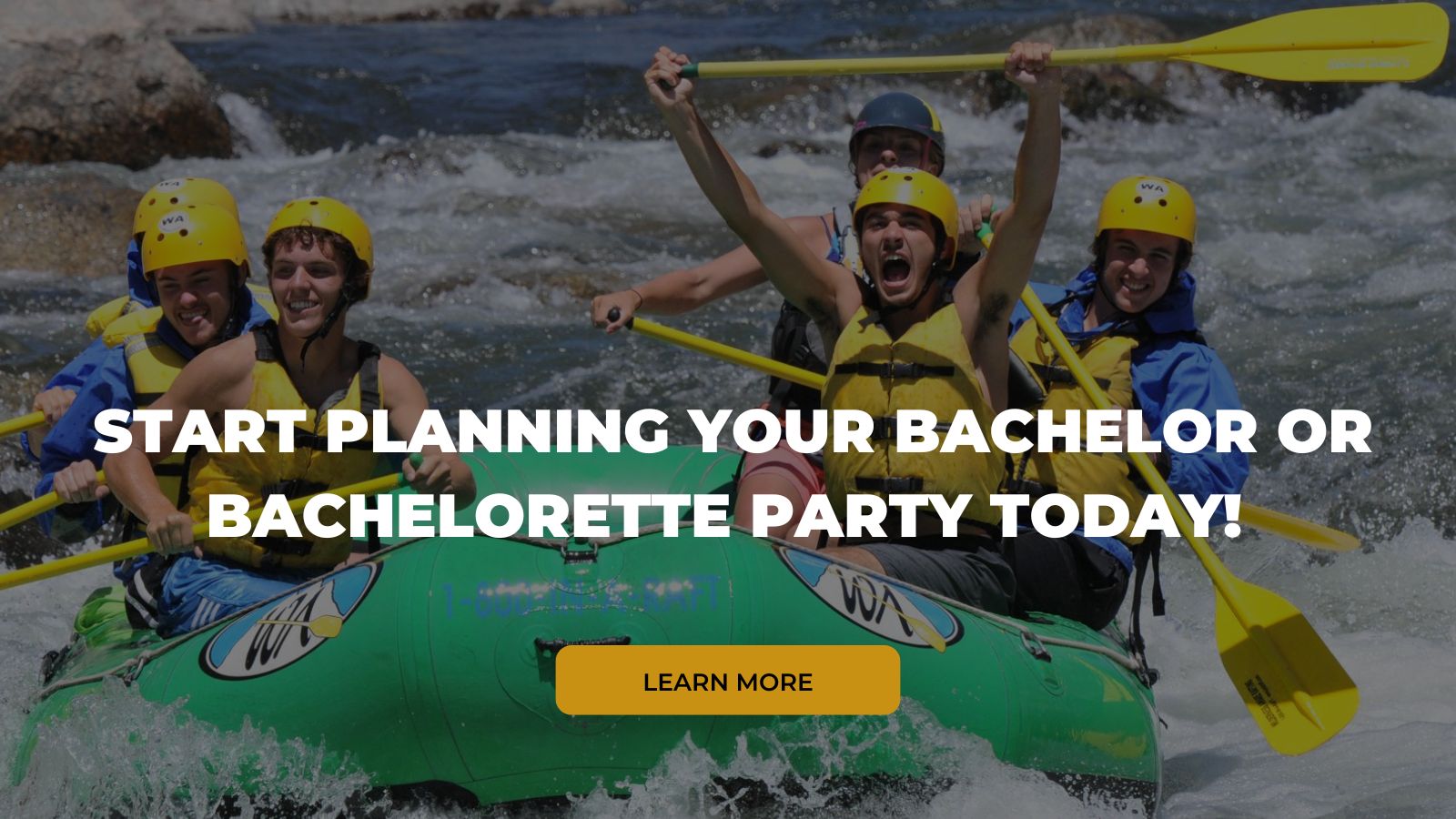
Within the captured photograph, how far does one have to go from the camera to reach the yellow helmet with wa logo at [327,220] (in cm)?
398

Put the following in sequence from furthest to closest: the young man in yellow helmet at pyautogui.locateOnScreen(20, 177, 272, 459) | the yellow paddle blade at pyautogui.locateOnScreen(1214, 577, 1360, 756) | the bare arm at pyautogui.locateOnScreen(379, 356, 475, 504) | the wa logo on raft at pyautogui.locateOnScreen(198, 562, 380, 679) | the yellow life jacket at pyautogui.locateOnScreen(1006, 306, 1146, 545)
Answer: the young man in yellow helmet at pyautogui.locateOnScreen(20, 177, 272, 459) → the yellow life jacket at pyautogui.locateOnScreen(1006, 306, 1146, 545) → the yellow paddle blade at pyautogui.locateOnScreen(1214, 577, 1360, 756) → the bare arm at pyautogui.locateOnScreen(379, 356, 475, 504) → the wa logo on raft at pyautogui.locateOnScreen(198, 562, 380, 679)

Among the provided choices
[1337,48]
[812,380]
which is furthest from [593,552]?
[1337,48]

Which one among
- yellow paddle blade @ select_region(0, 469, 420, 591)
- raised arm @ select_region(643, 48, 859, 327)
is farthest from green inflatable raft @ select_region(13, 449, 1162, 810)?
raised arm @ select_region(643, 48, 859, 327)

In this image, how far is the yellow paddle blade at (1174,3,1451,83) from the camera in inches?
172

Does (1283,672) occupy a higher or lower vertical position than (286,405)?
lower

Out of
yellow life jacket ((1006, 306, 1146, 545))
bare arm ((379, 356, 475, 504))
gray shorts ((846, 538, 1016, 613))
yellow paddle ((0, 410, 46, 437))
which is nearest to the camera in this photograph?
bare arm ((379, 356, 475, 504))

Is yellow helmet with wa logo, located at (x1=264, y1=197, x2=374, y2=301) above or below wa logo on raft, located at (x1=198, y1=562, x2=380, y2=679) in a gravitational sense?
above

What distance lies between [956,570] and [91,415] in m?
2.17

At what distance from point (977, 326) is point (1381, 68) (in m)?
1.32

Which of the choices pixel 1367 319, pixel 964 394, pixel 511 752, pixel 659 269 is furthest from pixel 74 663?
pixel 1367 319

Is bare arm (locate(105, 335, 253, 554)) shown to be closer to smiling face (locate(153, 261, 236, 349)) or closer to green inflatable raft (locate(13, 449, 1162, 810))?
smiling face (locate(153, 261, 236, 349))

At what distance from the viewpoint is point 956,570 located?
157 inches

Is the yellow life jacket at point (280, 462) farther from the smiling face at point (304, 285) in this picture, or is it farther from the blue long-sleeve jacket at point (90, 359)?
the blue long-sleeve jacket at point (90, 359)

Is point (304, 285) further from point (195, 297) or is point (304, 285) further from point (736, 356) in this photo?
point (736, 356)
